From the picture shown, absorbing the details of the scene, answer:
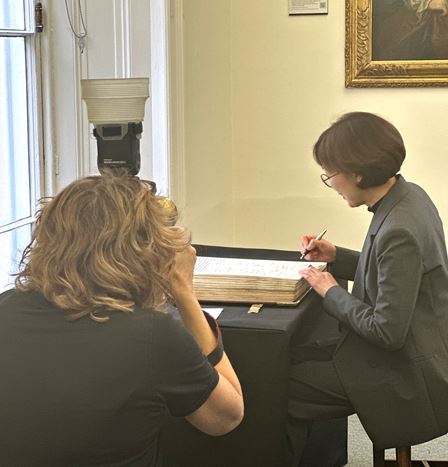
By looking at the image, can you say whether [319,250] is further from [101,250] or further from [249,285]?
[101,250]

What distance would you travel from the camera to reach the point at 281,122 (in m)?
4.55

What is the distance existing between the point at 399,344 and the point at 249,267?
0.52 metres

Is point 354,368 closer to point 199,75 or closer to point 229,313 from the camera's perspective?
point 229,313

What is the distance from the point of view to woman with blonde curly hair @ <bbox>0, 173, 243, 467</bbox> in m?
1.64

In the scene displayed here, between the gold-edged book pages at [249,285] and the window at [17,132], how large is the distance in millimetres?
580

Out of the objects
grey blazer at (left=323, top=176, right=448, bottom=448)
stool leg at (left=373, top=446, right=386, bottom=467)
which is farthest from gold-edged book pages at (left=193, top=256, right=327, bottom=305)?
stool leg at (left=373, top=446, right=386, bottom=467)

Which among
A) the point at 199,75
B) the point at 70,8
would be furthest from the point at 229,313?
the point at 199,75

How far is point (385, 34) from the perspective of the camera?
4352mm

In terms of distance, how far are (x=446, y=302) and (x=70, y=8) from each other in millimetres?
1544

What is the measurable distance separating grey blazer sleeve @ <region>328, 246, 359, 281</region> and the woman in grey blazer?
29 cm

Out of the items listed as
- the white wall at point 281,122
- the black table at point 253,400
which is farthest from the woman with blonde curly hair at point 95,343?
the white wall at point 281,122

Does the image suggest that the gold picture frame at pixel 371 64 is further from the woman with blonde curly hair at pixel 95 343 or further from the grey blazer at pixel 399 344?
the woman with blonde curly hair at pixel 95 343

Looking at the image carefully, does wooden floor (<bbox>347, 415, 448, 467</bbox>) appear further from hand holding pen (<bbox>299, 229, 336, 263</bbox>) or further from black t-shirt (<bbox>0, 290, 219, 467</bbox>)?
black t-shirt (<bbox>0, 290, 219, 467</bbox>)

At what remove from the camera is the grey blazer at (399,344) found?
251cm
